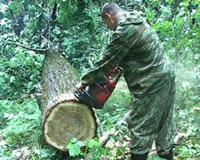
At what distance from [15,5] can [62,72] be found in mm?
3574

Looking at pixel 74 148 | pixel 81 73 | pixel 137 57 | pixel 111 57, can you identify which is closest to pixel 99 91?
pixel 111 57

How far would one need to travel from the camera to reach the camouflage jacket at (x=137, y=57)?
307 centimetres

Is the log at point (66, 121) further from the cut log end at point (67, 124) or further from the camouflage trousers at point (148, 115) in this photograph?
the camouflage trousers at point (148, 115)

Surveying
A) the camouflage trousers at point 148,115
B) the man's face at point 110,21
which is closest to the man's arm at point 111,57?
the man's face at point 110,21

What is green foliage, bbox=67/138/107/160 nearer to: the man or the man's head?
the man

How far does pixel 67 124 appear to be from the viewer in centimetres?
379

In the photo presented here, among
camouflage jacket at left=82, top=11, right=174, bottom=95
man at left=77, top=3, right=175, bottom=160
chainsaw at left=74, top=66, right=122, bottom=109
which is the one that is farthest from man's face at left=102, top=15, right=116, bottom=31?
chainsaw at left=74, top=66, right=122, bottom=109

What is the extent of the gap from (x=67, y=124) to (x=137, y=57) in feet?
4.14

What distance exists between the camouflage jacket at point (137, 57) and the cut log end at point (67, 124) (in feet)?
1.87

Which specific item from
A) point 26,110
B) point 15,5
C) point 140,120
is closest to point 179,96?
point 140,120

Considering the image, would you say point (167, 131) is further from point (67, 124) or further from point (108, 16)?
point (108, 16)

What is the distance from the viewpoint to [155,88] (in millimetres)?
3195

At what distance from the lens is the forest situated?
407 cm

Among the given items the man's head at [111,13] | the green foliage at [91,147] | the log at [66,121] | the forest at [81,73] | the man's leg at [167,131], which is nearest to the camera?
the man's head at [111,13]
